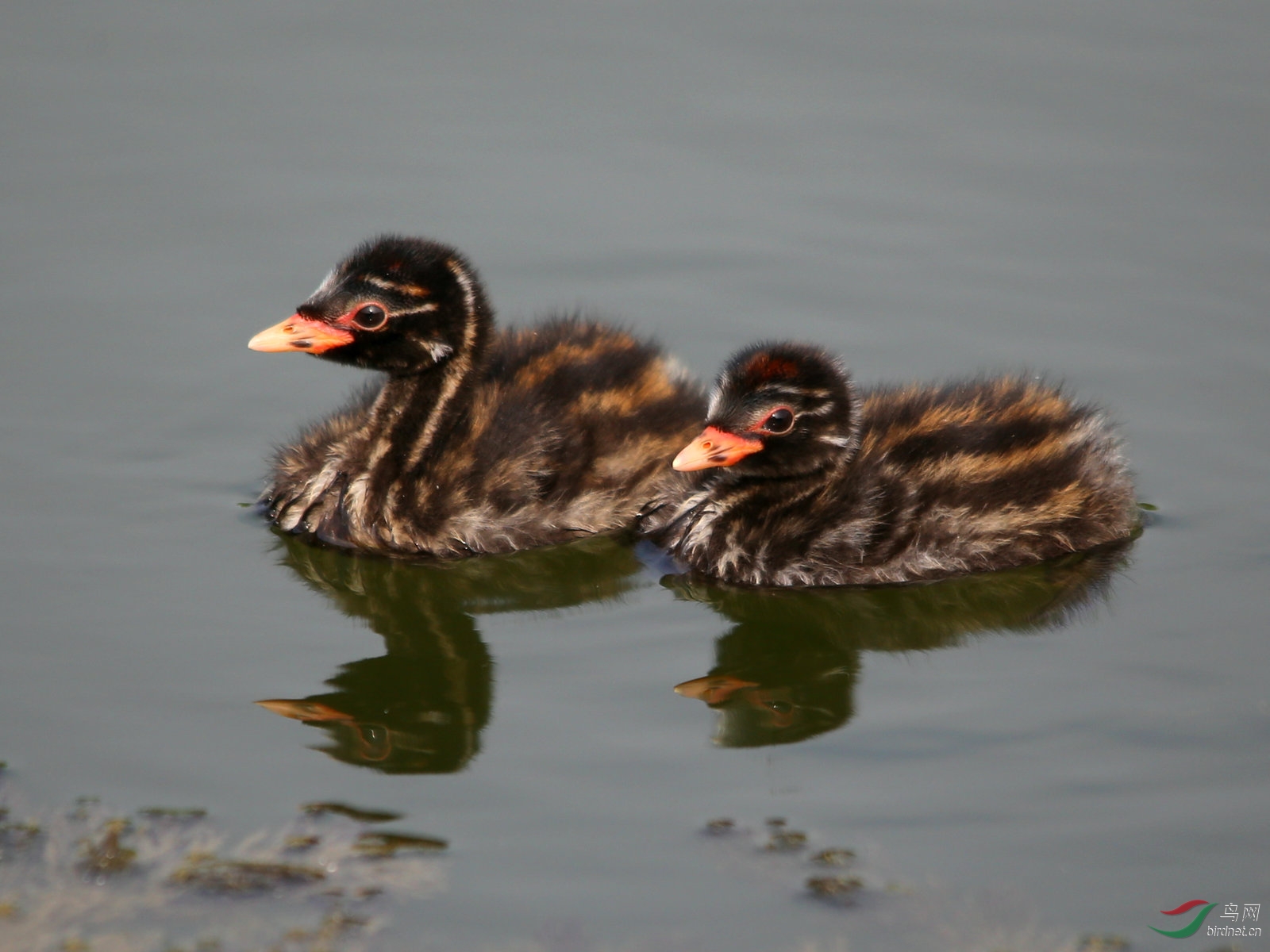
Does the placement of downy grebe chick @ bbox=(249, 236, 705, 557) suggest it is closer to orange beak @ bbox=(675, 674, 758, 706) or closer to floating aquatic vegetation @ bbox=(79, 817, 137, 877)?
orange beak @ bbox=(675, 674, 758, 706)

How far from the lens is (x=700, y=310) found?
10.7 m

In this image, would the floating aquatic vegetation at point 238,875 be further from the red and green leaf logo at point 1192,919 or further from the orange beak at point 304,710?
the red and green leaf logo at point 1192,919

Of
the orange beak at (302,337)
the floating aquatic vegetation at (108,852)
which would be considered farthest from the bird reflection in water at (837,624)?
the floating aquatic vegetation at (108,852)

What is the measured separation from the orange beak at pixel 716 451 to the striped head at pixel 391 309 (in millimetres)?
1190

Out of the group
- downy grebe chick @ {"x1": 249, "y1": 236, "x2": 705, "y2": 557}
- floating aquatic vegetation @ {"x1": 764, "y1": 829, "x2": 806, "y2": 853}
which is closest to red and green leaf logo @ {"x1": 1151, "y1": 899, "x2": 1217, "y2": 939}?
floating aquatic vegetation @ {"x1": 764, "y1": 829, "x2": 806, "y2": 853}

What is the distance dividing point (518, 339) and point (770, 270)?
243cm

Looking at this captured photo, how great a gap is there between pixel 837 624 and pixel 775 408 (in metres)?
0.97

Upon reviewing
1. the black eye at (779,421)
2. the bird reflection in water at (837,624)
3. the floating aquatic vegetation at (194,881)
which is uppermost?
the black eye at (779,421)

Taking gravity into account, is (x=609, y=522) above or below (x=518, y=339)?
below

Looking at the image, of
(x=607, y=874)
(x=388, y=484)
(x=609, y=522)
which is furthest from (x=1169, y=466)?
(x=607, y=874)

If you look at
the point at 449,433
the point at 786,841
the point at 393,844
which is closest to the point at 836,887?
the point at 786,841

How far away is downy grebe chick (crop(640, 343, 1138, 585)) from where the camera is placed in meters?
8.08

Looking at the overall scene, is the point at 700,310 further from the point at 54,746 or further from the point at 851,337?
the point at 54,746

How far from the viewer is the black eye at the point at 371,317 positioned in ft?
27.2
